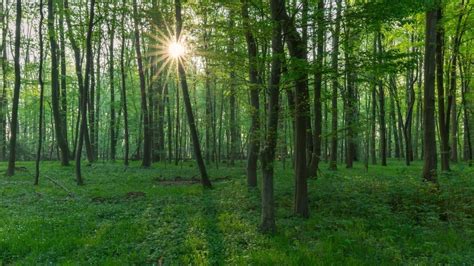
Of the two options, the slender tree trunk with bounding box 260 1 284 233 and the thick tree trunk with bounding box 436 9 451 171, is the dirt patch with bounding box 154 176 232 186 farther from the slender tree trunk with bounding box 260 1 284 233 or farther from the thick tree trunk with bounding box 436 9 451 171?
the thick tree trunk with bounding box 436 9 451 171

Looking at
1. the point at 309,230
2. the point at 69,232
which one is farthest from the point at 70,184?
the point at 309,230

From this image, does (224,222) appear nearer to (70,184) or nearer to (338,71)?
(338,71)

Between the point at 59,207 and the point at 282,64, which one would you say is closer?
the point at 282,64

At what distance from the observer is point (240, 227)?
328 inches

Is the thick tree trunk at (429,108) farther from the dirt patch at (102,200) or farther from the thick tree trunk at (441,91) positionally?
the dirt patch at (102,200)

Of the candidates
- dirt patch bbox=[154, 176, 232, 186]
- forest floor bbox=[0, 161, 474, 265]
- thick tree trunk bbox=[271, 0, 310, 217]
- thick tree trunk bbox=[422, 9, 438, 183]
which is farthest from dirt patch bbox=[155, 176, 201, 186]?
thick tree trunk bbox=[422, 9, 438, 183]

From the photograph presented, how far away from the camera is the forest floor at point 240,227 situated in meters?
6.61

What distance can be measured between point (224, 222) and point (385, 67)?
17.4ft

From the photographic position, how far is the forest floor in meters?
6.61

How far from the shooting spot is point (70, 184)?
15.8 m

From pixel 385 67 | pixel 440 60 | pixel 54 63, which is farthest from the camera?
pixel 54 63

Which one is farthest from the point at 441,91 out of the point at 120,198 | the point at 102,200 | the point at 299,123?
the point at 102,200

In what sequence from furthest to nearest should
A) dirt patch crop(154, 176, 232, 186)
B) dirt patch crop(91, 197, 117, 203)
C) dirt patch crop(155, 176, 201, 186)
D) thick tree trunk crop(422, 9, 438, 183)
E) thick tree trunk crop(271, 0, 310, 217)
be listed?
dirt patch crop(154, 176, 232, 186), dirt patch crop(155, 176, 201, 186), dirt patch crop(91, 197, 117, 203), thick tree trunk crop(422, 9, 438, 183), thick tree trunk crop(271, 0, 310, 217)

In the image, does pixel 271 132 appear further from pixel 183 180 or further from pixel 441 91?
pixel 441 91
